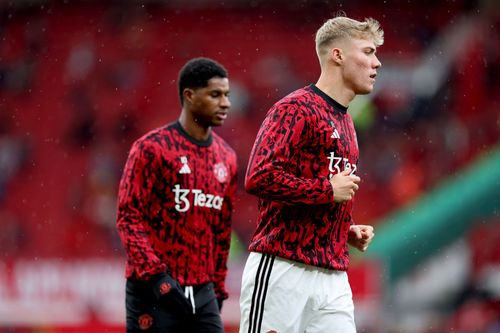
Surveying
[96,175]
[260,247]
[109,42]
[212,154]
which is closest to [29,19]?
[109,42]

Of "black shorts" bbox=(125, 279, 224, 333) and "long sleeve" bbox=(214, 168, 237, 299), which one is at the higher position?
"long sleeve" bbox=(214, 168, 237, 299)

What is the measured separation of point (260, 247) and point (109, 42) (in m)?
17.4

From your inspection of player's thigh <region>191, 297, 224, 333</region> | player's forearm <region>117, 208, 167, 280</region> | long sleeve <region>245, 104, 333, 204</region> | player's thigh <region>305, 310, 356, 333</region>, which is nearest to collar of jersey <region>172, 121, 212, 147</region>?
player's forearm <region>117, 208, 167, 280</region>

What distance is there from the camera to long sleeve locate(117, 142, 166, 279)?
575 cm

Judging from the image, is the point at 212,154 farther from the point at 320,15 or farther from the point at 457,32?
the point at 320,15

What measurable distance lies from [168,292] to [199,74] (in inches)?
53.4

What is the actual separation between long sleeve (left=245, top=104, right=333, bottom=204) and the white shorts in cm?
35

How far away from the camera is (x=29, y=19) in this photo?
2261cm

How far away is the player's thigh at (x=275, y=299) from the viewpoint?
16.0 feet

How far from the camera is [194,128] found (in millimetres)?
6227

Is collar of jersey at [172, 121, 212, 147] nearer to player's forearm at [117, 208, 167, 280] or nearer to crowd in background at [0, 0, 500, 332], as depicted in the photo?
player's forearm at [117, 208, 167, 280]

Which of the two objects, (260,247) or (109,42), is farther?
(109,42)

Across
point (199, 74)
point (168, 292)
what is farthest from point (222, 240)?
point (199, 74)

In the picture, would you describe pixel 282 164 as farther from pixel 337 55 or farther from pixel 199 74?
pixel 199 74
